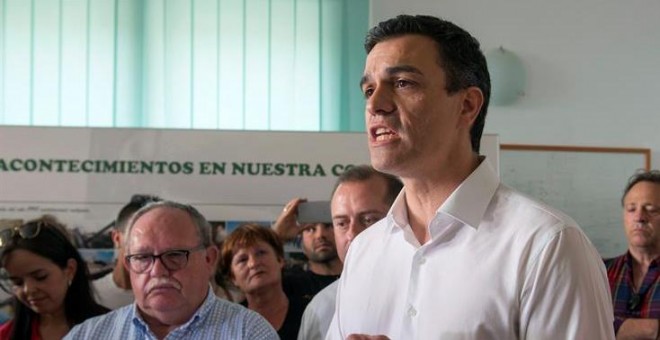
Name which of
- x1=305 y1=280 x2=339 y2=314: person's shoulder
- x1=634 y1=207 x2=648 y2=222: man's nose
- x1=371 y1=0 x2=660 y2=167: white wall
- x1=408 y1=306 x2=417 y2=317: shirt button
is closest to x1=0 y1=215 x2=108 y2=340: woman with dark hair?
x1=305 y1=280 x2=339 y2=314: person's shoulder

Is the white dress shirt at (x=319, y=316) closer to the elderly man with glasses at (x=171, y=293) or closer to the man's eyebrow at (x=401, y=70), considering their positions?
the elderly man with glasses at (x=171, y=293)

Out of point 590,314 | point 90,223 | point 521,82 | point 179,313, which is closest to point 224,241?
point 90,223

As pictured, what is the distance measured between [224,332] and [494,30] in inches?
118

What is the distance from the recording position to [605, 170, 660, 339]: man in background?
2.99 metres

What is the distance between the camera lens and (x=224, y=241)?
290 centimetres

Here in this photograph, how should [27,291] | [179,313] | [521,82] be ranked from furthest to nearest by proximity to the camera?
[521,82], [27,291], [179,313]

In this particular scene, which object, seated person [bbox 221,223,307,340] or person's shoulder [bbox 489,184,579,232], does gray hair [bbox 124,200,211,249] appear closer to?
seated person [bbox 221,223,307,340]

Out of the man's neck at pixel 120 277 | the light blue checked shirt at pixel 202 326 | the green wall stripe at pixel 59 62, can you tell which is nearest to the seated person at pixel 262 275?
the man's neck at pixel 120 277

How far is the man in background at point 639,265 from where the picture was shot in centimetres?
299

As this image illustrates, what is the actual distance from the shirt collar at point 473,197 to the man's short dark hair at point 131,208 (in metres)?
1.99

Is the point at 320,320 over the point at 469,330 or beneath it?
beneath

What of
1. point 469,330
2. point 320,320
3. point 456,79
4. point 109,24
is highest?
point 109,24

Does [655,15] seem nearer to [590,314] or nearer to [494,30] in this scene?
[494,30]

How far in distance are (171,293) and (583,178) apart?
3.14 metres
